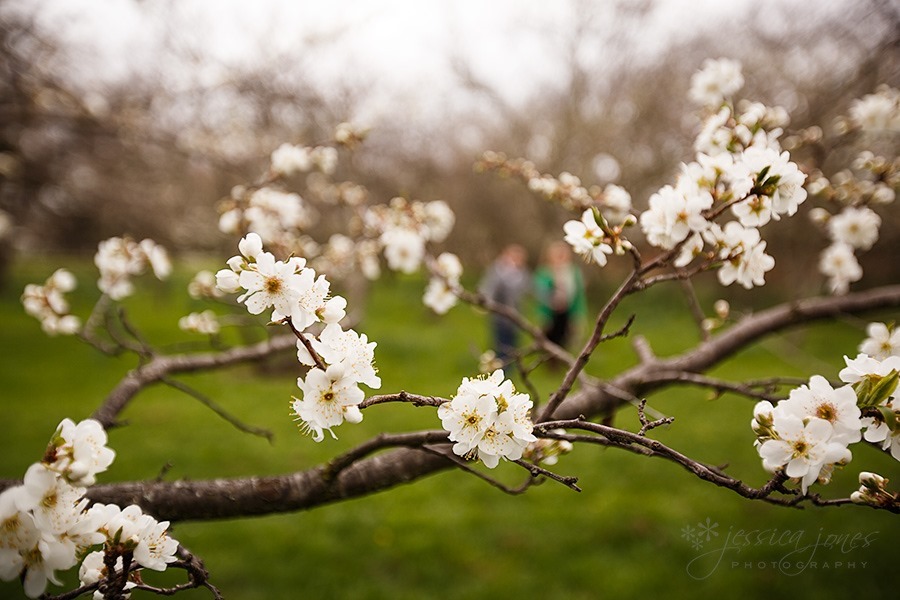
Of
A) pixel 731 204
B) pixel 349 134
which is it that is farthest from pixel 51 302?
pixel 731 204

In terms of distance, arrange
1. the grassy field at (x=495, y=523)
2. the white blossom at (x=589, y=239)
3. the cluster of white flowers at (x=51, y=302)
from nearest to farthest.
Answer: the white blossom at (x=589, y=239)
the cluster of white flowers at (x=51, y=302)
the grassy field at (x=495, y=523)

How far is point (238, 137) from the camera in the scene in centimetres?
663

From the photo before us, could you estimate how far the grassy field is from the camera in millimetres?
2973

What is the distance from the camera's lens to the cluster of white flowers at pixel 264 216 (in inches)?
95.7

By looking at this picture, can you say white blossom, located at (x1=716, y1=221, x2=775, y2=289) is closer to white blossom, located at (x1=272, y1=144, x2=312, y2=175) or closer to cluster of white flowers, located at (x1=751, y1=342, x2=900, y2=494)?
cluster of white flowers, located at (x1=751, y1=342, x2=900, y2=494)

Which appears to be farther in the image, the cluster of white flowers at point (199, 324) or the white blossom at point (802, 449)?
the cluster of white flowers at point (199, 324)

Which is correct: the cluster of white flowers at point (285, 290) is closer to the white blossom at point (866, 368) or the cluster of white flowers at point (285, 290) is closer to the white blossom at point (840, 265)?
the white blossom at point (866, 368)

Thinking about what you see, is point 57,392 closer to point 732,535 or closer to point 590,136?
point 732,535

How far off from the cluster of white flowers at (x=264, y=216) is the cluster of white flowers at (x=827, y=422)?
203cm

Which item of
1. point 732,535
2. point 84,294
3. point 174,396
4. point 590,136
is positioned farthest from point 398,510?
point 84,294

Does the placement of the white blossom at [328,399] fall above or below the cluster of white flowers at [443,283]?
below

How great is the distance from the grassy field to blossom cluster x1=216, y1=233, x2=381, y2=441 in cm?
83

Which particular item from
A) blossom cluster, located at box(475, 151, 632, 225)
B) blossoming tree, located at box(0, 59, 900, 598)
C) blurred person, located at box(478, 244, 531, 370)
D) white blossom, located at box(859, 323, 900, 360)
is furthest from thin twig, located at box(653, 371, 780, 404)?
blurred person, located at box(478, 244, 531, 370)

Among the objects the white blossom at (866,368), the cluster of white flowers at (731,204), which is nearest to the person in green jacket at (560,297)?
the cluster of white flowers at (731,204)
